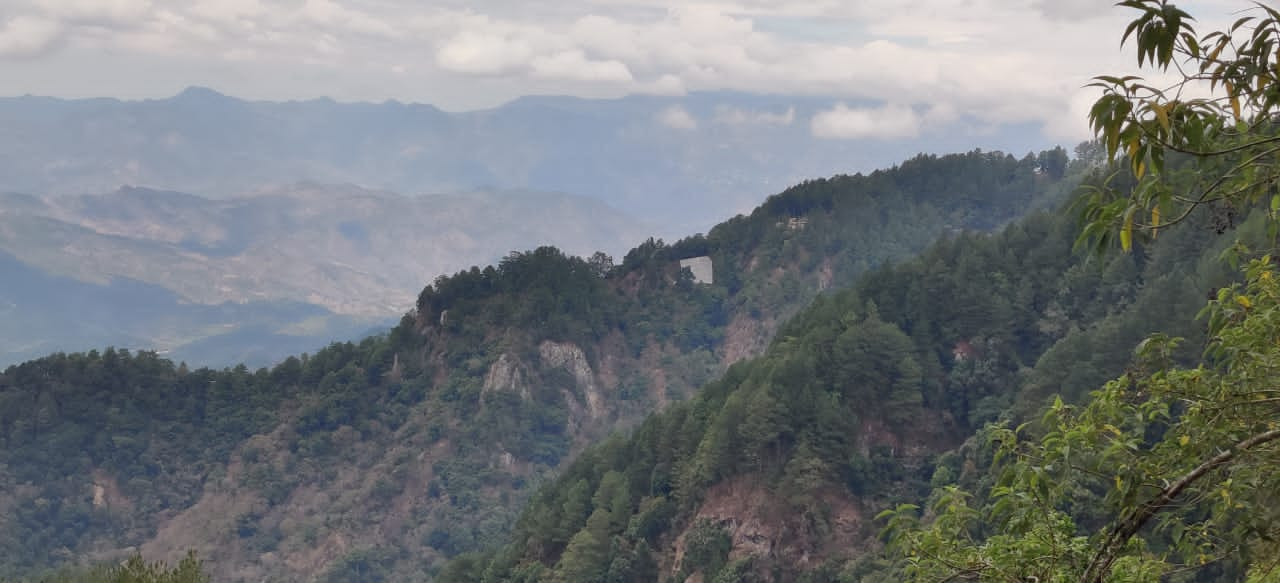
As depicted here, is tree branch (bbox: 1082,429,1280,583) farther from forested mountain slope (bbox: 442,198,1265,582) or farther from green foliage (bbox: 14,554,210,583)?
forested mountain slope (bbox: 442,198,1265,582)

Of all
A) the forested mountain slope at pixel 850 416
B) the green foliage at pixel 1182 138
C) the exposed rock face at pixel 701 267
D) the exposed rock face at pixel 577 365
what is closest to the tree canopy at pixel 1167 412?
the green foliage at pixel 1182 138

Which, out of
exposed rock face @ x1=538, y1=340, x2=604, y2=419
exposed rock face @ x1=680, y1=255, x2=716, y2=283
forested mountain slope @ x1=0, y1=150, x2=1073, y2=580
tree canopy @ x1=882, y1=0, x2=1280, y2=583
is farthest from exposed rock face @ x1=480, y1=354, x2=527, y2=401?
tree canopy @ x1=882, y1=0, x2=1280, y2=583

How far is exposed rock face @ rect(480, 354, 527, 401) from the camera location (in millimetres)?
100875

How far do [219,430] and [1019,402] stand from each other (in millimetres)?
72425

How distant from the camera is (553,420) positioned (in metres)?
104

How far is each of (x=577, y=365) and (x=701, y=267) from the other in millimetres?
19670

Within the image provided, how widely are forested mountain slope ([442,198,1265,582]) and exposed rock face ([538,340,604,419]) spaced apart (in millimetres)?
37694

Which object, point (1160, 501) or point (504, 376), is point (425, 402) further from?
point (1160, 501)

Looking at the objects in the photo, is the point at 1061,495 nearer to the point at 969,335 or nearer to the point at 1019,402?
the point at 1019,402

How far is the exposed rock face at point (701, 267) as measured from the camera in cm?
11827

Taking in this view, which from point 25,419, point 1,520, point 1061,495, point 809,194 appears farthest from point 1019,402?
point 25,419

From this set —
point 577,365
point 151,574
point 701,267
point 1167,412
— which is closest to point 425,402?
point 577,365

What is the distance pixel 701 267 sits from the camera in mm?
118812

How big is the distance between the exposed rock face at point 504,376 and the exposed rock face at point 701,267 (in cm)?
2441
